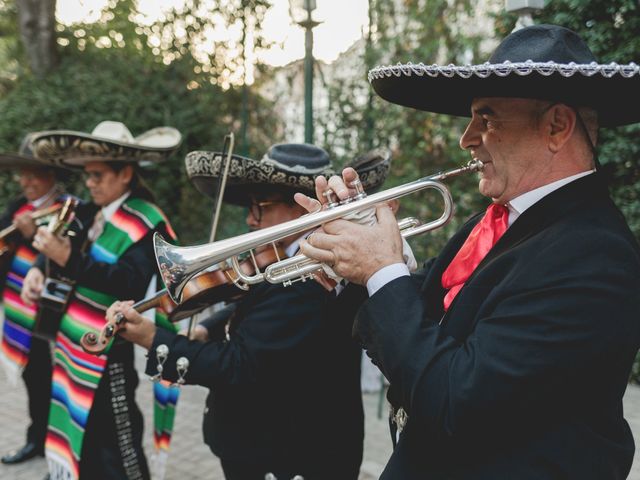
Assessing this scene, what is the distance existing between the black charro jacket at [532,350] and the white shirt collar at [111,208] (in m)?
2.78

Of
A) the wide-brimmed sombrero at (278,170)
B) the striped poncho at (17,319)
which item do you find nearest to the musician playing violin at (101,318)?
the wide-brimmed sombrero at (278,170)

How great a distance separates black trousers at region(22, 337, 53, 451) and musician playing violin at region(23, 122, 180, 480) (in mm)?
1202

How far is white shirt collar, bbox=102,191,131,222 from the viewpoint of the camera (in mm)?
4090

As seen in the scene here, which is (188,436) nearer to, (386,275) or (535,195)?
(386,275)

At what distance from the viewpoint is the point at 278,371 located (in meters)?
2.63

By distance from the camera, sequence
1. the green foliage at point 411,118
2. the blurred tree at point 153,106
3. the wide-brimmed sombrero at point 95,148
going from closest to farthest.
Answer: the wide-brimmed sombrero at point 95,148, the green foliage at point 411,118, the blurred tree at point 153,106

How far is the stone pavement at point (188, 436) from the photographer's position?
4809mm

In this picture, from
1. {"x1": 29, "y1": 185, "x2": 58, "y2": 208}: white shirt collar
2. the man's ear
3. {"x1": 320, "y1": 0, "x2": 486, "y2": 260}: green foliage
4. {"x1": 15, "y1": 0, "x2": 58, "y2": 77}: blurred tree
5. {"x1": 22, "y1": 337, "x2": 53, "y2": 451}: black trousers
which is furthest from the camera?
{"x1": 15, "y1": 0, "x2": 58, "y2": 77}: blurred tree

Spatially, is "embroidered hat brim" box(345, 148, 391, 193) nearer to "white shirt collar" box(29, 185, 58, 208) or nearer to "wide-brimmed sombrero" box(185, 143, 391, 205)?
"wide-brimmed sombrero" box(185, 143, 391, 205)

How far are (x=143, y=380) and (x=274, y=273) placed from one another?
526 cm

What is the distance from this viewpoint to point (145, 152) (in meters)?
4.16

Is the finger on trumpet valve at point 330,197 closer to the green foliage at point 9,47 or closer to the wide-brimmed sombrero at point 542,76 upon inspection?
the wide-brimmed sombrero at point 542,76

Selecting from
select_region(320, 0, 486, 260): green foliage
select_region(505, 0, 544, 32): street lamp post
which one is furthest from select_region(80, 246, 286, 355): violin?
select_region(320, 0, 486, 260): green foliage

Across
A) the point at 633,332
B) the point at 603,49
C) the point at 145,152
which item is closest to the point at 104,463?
the point at 145,152
